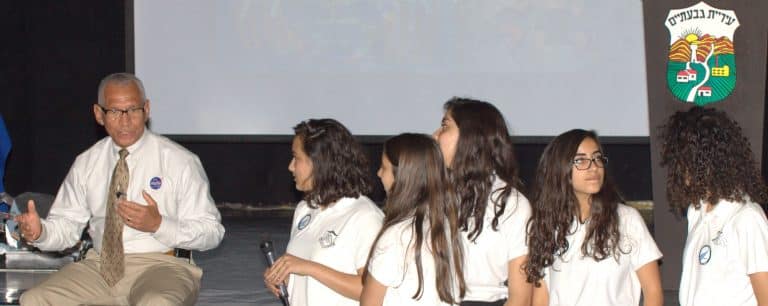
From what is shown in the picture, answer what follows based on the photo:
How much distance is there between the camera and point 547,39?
25.6 ft

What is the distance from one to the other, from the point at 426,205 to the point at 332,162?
0.55 metres

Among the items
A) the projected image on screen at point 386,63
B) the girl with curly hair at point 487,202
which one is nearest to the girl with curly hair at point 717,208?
the girl with curly hair at point 487,202

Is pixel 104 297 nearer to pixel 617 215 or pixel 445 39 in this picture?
pixel 617 215

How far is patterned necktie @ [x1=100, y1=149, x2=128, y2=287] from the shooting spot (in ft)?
12.5

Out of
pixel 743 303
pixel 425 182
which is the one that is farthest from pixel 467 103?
pixel 743 303

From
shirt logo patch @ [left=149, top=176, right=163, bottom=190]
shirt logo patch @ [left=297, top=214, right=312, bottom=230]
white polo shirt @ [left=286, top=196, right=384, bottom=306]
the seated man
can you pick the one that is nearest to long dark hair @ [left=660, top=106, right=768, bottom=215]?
white polo shirt @ [left=286, top=196, right=384, bottom=306]

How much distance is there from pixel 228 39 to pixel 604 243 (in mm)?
5697

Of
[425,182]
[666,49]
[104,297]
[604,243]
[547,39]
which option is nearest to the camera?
[425,182]

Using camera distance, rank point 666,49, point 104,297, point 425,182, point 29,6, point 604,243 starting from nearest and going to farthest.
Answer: point 425,182
point 604,243
point 104,297
point 666,49
point 29,6

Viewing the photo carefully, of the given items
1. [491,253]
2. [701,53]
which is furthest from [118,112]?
[701,53]

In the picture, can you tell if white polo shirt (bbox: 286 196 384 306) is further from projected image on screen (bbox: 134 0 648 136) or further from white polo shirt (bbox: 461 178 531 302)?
projected image on screen (bbox: 134 0 648 136)

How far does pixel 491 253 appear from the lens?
9.82 feet

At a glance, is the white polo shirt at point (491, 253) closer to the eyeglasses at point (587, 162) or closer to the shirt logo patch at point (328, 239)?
the eyeglasses at point (587, 162)

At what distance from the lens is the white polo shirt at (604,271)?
9.71 ft
